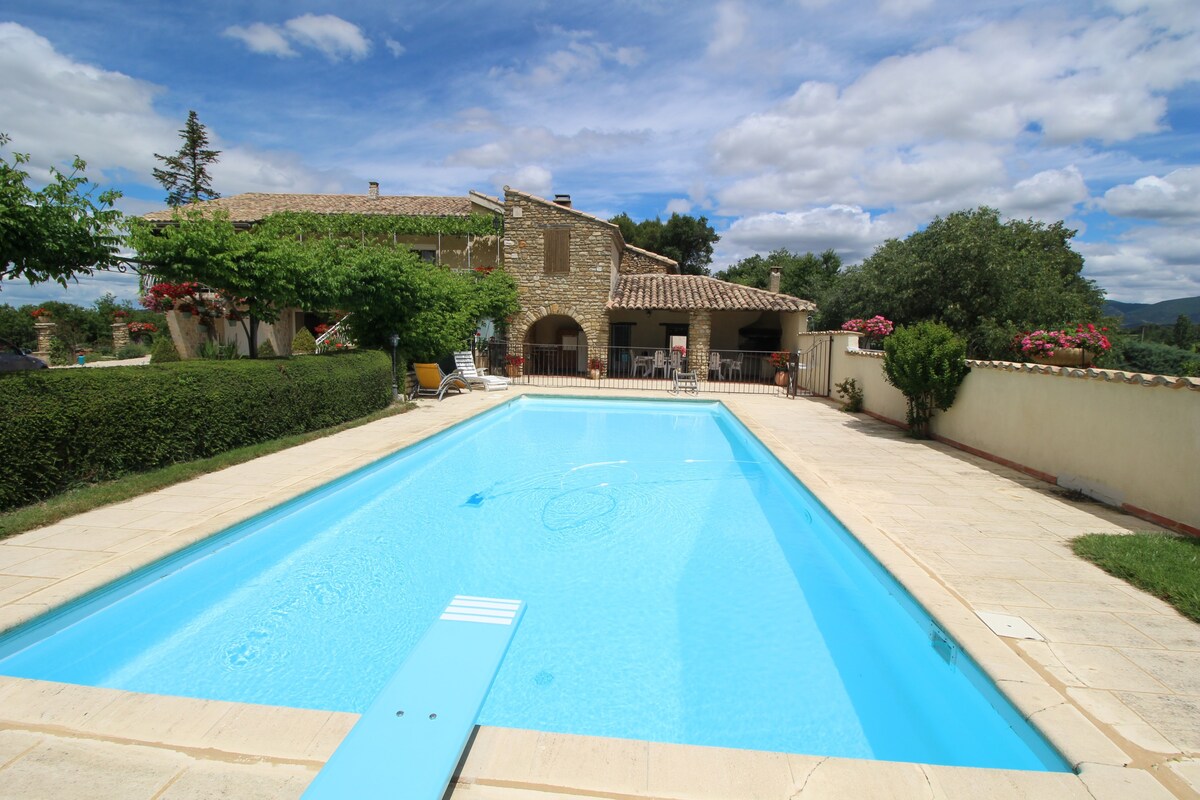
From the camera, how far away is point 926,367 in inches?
370

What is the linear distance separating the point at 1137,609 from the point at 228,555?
6.60m

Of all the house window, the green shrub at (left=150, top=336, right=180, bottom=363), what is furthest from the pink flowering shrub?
the green shrub at (left=150, top=336, right=180, bottom=363)

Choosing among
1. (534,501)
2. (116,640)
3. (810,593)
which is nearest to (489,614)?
(116,640)

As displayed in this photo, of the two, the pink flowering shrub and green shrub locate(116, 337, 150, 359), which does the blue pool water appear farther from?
green shrub locate(116, 337, 150, 359)

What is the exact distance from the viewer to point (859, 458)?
331 inches

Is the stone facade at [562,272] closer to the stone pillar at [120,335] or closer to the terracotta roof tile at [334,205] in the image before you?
the terracotta roof tile at [334,205]

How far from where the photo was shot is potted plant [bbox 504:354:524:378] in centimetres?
1967

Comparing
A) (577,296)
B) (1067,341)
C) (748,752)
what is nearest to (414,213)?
(577,296)

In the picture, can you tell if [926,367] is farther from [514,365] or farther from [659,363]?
[514,365]

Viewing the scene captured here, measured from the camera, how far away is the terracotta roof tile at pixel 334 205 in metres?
23.2

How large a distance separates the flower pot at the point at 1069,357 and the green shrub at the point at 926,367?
1291 mm

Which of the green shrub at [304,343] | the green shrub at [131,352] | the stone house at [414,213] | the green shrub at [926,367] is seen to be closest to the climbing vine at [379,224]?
the stone house at [414,213]

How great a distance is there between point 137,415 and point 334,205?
2032cm

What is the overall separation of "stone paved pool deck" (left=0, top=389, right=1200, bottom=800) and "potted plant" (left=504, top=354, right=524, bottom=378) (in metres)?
14.2
